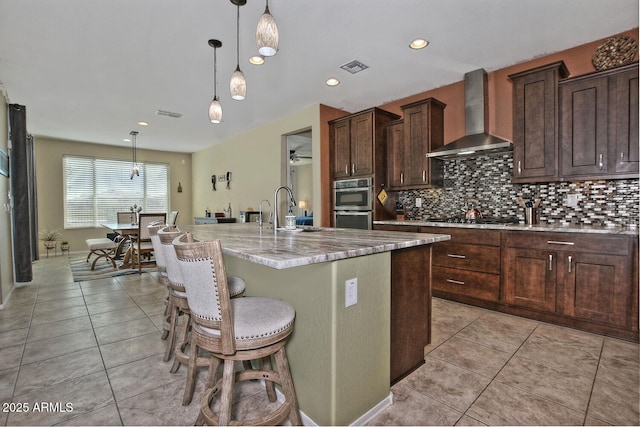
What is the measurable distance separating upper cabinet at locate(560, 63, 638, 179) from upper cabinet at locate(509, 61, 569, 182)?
0.08 m

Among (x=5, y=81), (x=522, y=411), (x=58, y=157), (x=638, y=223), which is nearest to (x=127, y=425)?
(x=522, y=411)

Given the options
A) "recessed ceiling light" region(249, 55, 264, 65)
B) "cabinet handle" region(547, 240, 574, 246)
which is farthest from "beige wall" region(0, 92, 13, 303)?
"cabinet handle" region(547, 240, 574, 246)

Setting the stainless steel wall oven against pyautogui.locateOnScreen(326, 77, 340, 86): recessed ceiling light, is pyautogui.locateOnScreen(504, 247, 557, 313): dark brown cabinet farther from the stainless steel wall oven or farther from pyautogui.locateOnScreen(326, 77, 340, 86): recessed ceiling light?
pyautogui.locateOnScreen(326, 77, 340, 86): recessed ceiling light

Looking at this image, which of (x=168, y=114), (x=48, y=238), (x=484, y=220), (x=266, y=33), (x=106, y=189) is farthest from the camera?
(x=106, y=189)

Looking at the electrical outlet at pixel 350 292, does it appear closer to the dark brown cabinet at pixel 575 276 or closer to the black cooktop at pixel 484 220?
the dark brown cabinet at pixel 575 276

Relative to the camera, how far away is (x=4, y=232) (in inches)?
150

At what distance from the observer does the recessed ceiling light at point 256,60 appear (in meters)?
3.21

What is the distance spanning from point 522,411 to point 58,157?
9.38m

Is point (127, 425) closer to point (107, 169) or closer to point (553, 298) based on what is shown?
point (553, 298)

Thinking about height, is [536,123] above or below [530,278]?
above

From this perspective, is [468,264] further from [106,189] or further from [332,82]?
[106,189]

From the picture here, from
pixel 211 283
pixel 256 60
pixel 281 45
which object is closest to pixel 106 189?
pixel 256 60

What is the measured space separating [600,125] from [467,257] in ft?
5.40

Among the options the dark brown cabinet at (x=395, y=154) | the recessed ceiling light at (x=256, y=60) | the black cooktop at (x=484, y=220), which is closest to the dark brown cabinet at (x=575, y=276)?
the black cooktop at (x=484, y=220)
